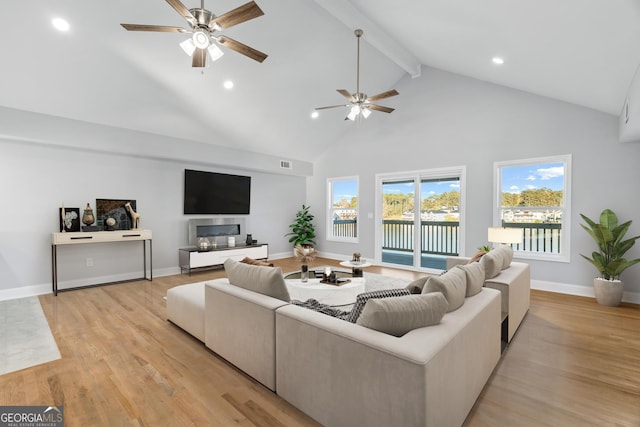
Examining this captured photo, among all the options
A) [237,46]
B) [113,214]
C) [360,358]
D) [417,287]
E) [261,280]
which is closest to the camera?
[360,358]

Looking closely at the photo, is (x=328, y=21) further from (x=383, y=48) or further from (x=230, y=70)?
(x=230, y=70)

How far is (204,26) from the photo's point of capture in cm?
253

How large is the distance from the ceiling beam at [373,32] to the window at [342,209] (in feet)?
8.82

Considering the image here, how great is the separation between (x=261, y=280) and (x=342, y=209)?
18.1 ft

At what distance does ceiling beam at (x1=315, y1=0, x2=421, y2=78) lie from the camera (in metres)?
3.98

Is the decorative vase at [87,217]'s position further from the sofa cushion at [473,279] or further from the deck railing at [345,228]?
the sofa cushion at [473,279]

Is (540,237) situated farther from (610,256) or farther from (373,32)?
(373,32)

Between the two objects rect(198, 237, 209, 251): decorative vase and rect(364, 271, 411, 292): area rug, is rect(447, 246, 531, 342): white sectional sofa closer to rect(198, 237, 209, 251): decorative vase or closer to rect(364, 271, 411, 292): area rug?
rect(364, 271, 411, 292): area rug

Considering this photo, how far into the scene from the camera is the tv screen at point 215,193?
623 cm

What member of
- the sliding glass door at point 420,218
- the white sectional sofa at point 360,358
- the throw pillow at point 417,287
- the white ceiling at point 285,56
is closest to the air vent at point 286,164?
the white ceiling at point 285,56

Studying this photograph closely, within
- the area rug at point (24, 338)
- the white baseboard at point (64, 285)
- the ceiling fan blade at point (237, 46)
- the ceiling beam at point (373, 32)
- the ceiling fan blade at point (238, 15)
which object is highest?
the ceiling beam at point (373, 32)

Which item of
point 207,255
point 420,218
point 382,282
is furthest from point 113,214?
point 420,218

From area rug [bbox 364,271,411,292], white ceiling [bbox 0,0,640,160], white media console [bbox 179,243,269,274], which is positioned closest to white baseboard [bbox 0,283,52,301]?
white media console [bbox 179,243,269,274]

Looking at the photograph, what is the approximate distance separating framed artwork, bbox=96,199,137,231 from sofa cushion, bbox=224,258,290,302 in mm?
3715
